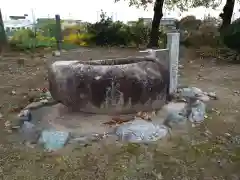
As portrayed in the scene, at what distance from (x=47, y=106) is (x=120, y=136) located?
5.62 ft

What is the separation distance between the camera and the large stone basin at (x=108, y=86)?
4.22 meters

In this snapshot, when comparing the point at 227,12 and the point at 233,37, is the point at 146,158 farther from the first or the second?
the point at 227,12

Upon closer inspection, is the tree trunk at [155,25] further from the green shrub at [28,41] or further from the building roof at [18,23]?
the building roof at [18,23]

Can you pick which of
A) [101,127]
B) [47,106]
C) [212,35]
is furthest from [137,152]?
[212,35]

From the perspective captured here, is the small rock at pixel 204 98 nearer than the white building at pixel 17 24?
Yes

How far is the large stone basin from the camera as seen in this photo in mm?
4219

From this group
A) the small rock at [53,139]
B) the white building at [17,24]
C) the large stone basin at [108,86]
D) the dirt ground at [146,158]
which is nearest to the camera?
the dirt ground at [146,158]

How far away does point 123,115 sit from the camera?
14.5 feet

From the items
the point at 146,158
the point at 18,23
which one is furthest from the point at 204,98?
the point at 18,23

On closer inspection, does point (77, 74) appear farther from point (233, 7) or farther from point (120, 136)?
point (233, 7)

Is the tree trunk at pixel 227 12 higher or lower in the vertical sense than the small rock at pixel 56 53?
higher

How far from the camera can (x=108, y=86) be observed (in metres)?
4.21

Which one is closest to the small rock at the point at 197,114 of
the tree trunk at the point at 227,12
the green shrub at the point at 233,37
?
the green shrub at the point at 233,37

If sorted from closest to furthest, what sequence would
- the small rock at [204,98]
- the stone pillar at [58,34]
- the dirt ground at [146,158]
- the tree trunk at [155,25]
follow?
the dirt ground at [146,158], the small rock at [204,98], the stone pillar at [58,34], the tree trunk at [155,25]
